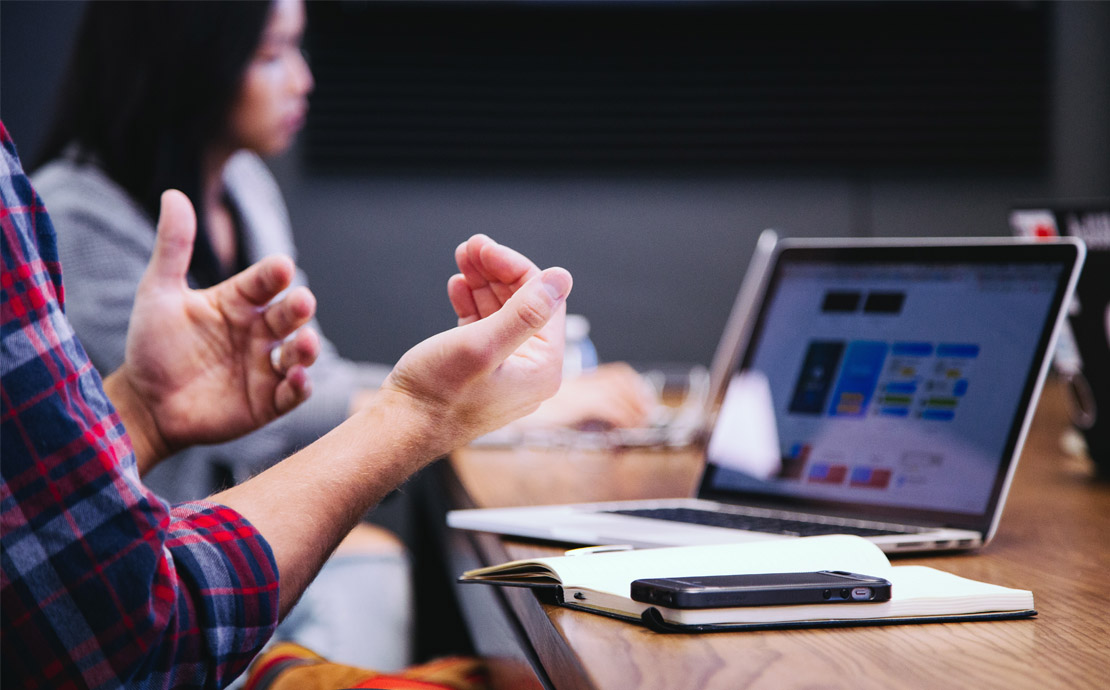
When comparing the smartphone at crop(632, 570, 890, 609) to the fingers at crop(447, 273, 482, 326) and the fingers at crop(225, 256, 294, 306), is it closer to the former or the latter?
the fingers at crop(447, 273, 482, 326)

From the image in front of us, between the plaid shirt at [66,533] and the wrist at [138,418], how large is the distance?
1.50 feet

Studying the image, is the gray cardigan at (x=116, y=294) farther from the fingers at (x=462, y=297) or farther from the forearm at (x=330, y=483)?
the forearm at (x=330, y=483)

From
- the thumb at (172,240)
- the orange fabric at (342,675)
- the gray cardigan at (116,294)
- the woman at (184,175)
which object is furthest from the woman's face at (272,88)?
the orange fabric at (342,675)

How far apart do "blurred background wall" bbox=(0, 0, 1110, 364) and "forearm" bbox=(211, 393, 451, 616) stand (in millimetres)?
2326

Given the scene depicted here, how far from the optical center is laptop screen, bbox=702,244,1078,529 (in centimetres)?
94

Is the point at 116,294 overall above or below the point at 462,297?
below

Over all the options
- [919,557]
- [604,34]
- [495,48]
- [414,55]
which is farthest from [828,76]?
[919,557]

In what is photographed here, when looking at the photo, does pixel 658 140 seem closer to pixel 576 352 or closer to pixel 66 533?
pixel 576 352

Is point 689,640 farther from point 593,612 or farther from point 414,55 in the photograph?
point 414,55

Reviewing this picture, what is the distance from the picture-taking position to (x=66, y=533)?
607 mm

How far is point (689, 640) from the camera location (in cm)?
60

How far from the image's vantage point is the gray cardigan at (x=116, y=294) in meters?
1.62

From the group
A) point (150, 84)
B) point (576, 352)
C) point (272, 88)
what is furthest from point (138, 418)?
point (576, 352)

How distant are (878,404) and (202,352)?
0.72 m
